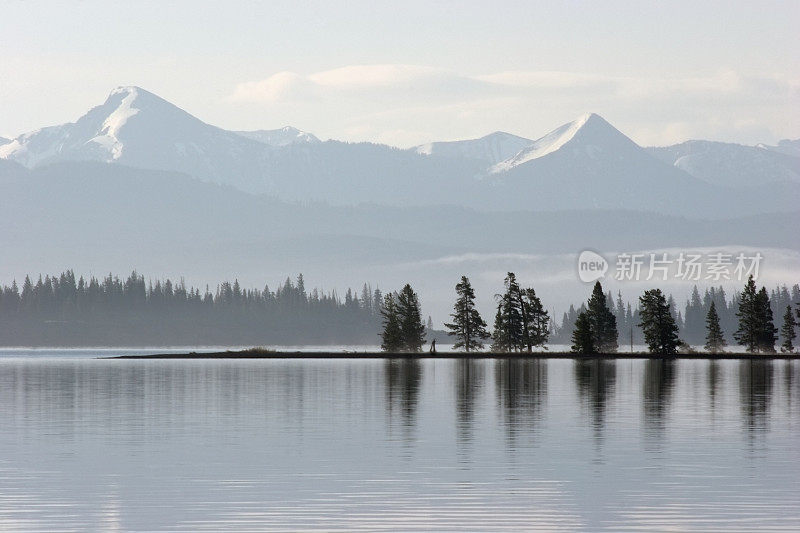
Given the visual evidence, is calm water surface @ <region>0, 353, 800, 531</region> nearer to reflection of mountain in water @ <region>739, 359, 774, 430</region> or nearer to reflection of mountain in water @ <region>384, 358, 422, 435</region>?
reflection of mountain in water @ <region>739, 359, 774, 430</region>

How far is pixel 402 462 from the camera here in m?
50.6

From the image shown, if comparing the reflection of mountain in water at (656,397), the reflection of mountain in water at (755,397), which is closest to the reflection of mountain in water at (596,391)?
the reflection of mountain in water at (656,397)

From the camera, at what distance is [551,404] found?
8344cm

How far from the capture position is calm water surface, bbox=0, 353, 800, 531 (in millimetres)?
38094

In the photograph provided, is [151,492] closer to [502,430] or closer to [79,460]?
[79,460]

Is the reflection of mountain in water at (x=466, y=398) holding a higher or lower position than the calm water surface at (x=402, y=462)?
higher

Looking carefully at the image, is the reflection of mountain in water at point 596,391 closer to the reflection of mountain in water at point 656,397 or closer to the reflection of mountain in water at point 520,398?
the reflection of mountain in water at point 656,397

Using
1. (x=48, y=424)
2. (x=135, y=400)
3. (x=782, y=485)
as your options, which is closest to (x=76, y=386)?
(x=135, y=400)

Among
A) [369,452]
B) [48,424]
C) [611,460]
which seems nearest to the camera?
[611,460]

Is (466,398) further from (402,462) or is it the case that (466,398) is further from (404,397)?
(402,462)

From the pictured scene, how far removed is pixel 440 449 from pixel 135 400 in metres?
40.5

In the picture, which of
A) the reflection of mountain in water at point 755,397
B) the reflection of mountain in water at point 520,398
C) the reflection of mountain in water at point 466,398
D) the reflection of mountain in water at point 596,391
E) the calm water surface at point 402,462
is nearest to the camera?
the calm water surface at point 402,462

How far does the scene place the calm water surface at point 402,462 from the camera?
125 ft

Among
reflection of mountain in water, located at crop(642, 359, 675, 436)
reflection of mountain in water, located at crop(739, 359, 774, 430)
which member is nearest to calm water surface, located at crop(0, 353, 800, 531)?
reflection of mountain in water, located at crop(739, 359, 774, 430)
